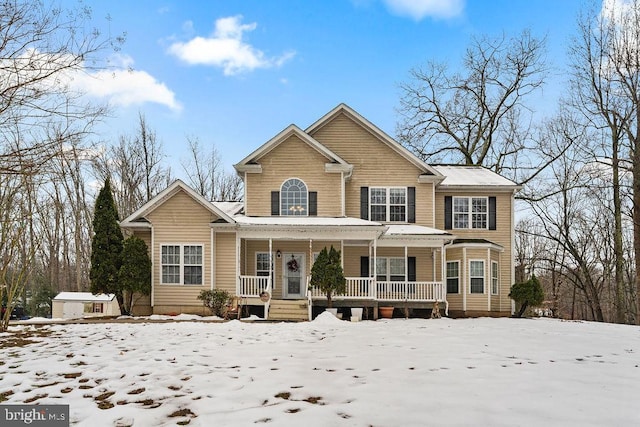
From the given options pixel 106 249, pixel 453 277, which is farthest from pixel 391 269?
pixel 106 249

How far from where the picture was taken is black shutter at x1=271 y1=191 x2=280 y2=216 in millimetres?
19109

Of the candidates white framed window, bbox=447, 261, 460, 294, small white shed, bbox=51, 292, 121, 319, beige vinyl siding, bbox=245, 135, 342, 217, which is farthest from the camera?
small white shed, bbox=51, 292, 121, 319

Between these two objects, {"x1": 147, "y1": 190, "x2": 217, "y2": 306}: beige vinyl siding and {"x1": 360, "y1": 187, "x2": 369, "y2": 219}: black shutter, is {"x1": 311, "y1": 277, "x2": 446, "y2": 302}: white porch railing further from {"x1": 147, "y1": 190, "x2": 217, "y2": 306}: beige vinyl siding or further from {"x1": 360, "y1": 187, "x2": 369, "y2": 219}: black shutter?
{"x1": 147, "y1": 190, "x2": 217, "y2": 306}: beige vinyl siding

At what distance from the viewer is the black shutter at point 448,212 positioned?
20500 mm

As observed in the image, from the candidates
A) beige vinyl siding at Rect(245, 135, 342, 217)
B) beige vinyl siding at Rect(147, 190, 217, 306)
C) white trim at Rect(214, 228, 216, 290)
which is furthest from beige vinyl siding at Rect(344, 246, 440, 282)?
beige vinyl siding at Rect(147, 190, 217, 306)

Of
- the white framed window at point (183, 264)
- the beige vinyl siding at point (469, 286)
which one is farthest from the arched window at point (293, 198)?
the beige vinyl siding at point (469, 286)

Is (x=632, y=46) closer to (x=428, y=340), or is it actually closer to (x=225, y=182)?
(x=428, y=340)

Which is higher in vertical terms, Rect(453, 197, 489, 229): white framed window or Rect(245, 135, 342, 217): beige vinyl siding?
Rect(245, 135, 342, 217): beige vinyl siding

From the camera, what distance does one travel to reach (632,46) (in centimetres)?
2091

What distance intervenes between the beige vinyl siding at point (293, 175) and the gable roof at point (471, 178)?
15.2 ft

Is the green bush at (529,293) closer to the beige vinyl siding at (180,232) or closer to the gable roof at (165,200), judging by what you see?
the gable roof at (165,200)

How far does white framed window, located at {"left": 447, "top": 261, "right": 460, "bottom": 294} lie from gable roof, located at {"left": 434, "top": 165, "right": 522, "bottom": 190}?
3.10 meters

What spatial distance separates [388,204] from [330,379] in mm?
14125

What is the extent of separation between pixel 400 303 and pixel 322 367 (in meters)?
11.3
